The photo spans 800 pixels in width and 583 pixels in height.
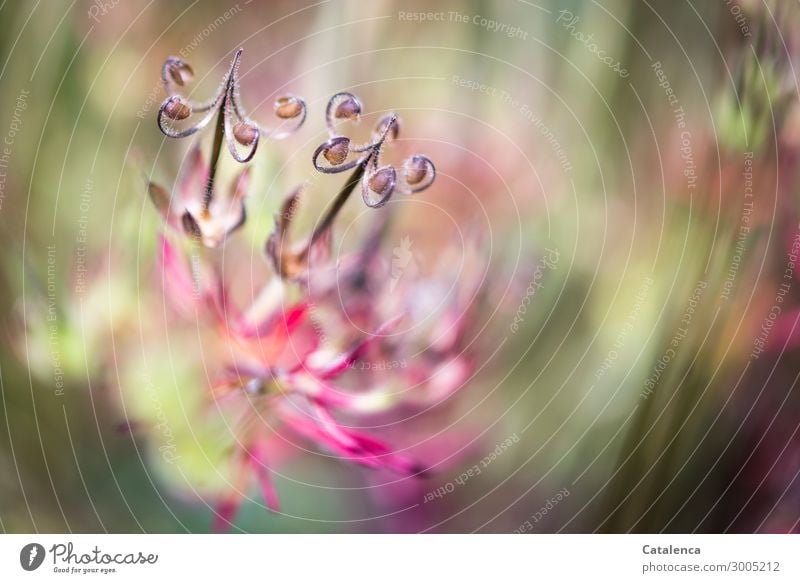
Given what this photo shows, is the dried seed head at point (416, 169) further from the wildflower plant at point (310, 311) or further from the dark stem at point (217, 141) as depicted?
the dark stem at point (217, 141)

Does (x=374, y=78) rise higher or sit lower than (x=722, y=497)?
higher

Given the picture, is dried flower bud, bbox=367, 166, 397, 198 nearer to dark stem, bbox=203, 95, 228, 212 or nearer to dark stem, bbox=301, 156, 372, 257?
dark stem, bbox=301, 156, 372, 257

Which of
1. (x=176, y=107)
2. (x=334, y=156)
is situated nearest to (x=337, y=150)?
(x=334, y=156)
